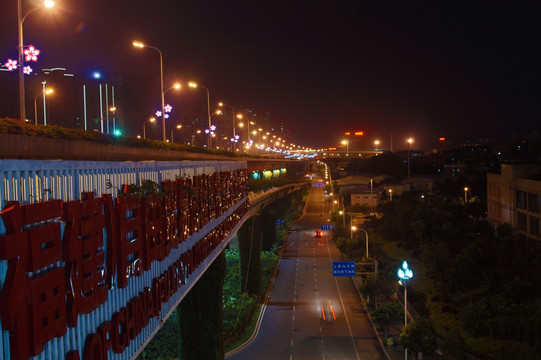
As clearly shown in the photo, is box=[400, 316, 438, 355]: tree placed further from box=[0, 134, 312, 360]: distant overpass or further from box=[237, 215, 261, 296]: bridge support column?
box=[0, 134, 312, 360]: distant overpass

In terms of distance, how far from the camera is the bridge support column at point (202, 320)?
2112 cm

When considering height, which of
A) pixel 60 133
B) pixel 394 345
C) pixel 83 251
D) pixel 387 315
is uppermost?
pixel 60 133

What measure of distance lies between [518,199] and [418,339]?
3627 cm

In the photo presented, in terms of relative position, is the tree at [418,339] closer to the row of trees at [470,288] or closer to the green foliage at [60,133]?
the row of trees at [470,288]

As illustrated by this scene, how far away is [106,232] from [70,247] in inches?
57.4

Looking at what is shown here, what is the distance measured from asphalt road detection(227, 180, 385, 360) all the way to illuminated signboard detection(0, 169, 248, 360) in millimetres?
15666

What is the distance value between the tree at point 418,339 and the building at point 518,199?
1137 inches

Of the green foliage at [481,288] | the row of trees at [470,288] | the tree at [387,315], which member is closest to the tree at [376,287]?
the row of trees at [470,288]

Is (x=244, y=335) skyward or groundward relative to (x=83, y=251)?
groundward

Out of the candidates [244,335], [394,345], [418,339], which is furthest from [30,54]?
[394,345]

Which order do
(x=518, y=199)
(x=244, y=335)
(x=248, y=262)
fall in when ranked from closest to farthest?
(x=244, y=335) < (x=248, y=262) < (x=518, y=199)

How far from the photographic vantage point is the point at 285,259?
53688mm

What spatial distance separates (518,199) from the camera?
181ft

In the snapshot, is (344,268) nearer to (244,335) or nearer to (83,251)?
(244,335)
